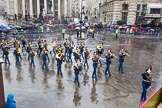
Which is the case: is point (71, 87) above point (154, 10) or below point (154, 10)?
below

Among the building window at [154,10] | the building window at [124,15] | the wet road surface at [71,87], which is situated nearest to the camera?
the wet road surface at [71,87]

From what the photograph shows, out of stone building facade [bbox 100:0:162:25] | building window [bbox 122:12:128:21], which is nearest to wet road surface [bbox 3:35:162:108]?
stone building facade [bbox 100:0:162:25]

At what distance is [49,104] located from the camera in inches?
409

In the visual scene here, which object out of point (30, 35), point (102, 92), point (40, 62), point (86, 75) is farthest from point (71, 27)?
point (102, 92)

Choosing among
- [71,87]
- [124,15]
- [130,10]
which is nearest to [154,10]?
[130,10]

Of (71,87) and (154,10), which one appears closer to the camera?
(71,87)

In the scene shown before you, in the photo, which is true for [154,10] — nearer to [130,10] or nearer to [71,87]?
[130,10]

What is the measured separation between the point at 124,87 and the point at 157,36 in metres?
29.7

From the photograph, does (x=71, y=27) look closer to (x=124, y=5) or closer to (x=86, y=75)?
(x=124, y=5)

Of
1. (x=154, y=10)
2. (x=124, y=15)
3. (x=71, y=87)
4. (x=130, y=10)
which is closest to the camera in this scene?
(x=71, y=87)

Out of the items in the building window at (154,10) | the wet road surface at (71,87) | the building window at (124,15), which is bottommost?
the wet road surface at (71,87)

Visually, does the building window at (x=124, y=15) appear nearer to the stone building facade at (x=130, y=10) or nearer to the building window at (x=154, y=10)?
the stone building facade at (x=130, y=10)

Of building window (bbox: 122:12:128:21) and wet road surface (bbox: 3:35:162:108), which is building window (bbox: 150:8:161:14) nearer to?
building window (bbox: 122:12:128:21)

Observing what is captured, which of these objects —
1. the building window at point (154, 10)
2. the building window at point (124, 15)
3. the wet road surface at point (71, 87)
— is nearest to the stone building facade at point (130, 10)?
the building window at point (124, 15)
